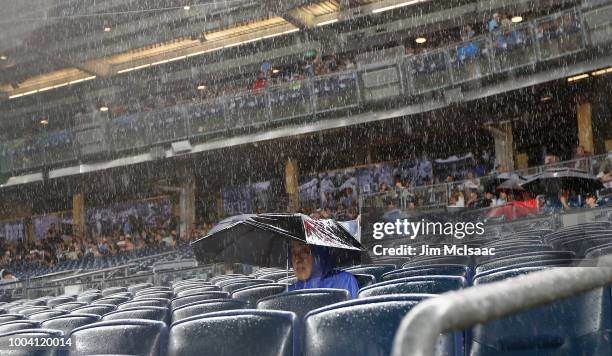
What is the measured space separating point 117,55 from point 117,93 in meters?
1.87

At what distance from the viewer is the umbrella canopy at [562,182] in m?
10.5

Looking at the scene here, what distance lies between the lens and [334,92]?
16516mm

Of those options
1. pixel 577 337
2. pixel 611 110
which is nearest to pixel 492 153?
pixel 611 110

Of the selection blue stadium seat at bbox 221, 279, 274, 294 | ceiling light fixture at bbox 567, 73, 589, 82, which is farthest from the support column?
blue stadium seat at bbox 221, 279, 274, 294

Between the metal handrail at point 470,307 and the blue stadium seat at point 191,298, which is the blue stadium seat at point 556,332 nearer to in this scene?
the metal handrail at point 470,307

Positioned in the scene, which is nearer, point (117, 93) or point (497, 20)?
point (497, 20)

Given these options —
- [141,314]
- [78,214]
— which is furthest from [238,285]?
[78,214]

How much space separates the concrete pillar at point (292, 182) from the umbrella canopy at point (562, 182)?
9.20 m

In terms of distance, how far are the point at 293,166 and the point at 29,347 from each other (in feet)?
54.0

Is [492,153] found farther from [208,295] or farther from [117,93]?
[208,295]

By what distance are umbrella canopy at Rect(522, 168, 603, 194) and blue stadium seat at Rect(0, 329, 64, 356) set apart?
29.3 ft

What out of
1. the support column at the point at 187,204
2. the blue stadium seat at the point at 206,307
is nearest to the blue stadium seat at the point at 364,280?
the blue stadium seat at the point at 206,307

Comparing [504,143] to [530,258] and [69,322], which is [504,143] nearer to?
[530,258]

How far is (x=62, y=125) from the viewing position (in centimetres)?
2539
